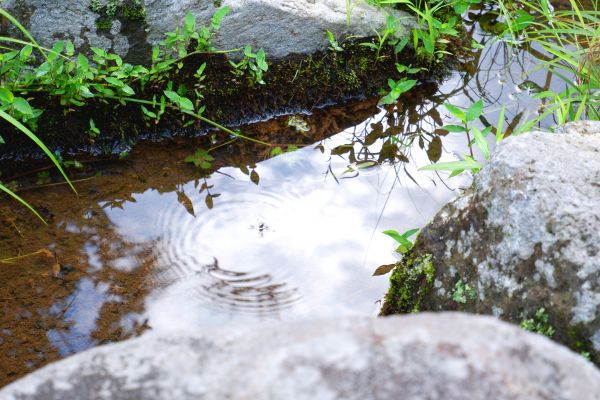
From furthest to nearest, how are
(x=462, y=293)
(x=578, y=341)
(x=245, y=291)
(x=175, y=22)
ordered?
(x=175, y=22), (x=245, y=291), (x=462, y=293), (x=578, y=341)

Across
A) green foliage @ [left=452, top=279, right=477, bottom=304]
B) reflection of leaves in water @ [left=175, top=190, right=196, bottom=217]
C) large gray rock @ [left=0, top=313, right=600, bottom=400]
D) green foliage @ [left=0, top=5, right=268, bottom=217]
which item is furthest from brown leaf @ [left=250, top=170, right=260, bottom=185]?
large gray rock @ [left=0, top=313, right=600, bottom=400]

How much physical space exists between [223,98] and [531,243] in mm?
2752

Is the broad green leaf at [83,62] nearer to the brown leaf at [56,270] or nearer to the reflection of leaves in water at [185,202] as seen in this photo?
the reflection of leaves in water at [185,202]

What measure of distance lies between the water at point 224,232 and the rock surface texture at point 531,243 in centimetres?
84

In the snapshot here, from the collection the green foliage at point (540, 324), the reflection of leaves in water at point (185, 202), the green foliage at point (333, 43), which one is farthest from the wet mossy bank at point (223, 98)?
the green foliage at point (540, 324)

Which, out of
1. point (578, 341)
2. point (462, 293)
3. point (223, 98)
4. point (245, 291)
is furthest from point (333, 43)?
point (578, 341)

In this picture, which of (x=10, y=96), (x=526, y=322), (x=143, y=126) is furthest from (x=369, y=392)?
(x=143, y=126)

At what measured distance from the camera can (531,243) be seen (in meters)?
2.25

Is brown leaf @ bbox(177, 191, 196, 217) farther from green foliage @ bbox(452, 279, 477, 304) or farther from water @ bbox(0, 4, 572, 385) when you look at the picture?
green foliage @ bbox(452, 279, 477, 304)

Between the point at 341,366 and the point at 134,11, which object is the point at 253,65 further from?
the point at 341,366

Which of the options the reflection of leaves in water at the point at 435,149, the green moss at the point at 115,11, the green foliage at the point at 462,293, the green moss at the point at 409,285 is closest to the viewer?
the green foliage at the point at 462,293

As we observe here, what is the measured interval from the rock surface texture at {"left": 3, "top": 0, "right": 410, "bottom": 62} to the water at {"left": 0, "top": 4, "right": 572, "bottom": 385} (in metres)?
0.59

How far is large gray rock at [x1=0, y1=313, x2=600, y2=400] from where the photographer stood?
1332 mm

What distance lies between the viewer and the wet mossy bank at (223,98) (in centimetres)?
418
